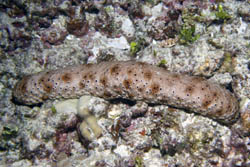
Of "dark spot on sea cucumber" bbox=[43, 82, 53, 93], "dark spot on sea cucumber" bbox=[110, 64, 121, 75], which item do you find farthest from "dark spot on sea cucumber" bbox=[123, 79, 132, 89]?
"dark spot on sea cucumber" bbox=[43, 82, 53, 93]

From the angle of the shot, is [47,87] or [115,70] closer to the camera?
[115,70]

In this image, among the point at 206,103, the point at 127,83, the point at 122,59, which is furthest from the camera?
the point at 122,59

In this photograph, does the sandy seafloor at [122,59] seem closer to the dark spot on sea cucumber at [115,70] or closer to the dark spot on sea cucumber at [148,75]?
the dark spot on sea cucumber at [148,75]

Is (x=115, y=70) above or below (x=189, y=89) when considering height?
above

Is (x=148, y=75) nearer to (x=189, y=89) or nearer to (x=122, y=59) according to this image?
(x=189, y=89)

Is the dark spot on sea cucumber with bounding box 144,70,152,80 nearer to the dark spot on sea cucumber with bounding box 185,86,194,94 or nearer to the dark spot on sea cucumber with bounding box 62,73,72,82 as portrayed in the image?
the dark spot on sea cucumber with bounding box 185,86,194,94

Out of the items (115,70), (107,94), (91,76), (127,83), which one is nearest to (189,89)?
(127,83)

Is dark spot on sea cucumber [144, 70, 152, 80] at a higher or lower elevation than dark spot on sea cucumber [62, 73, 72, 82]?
higher
